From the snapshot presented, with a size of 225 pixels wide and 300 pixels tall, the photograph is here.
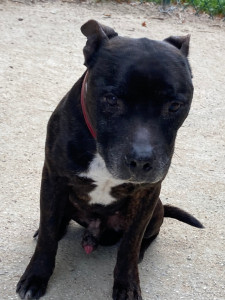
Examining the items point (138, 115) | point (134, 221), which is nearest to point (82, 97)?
point (138, 115)

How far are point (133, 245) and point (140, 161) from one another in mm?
788

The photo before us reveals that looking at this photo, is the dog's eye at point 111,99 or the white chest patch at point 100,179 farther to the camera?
the white chest patch at point 100,179

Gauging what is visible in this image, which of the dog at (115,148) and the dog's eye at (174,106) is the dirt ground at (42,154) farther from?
the dog's eye at (174,106)

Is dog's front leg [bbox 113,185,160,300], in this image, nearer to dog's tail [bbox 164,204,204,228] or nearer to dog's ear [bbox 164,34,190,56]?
dog's tail [bbox 164,204,204,228]

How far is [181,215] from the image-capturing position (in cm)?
383

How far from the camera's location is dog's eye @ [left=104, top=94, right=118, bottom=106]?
269cm

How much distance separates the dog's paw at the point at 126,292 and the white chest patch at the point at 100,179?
0.51 meters

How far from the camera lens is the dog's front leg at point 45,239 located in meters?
3.17

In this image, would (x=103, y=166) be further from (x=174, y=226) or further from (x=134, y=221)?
(x=174, y=226)

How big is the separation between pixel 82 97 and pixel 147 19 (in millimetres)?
5446

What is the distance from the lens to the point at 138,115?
2.69 m

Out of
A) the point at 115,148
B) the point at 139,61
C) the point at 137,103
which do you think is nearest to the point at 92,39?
the point at 139,61

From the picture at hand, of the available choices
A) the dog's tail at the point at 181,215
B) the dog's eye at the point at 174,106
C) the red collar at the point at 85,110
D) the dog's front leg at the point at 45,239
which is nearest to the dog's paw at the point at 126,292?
the dog's front leg at the point at 45,239

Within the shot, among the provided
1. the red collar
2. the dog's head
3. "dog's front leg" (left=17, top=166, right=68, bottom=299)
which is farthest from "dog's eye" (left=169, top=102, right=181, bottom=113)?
"dog's front leg" (left=17, top=166, right=68, bottom=299)
